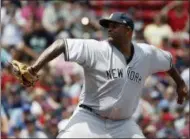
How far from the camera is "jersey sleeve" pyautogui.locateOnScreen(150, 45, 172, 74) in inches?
313

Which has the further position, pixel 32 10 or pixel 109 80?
pixel 32 10

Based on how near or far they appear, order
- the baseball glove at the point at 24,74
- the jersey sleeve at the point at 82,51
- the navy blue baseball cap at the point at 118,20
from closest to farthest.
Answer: the baseball glove at the point at 24,74, the jersey sleeve at the point at 82,51, the navy blue baseball cap at the point at 118,20

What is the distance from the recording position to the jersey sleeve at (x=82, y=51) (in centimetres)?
716

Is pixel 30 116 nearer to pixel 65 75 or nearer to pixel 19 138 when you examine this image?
pixel 19 138

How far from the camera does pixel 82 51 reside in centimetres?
725

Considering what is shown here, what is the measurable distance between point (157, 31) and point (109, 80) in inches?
359

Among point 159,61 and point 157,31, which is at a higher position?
point 159,61

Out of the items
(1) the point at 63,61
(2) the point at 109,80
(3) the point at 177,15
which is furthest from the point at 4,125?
(3) the point at 177,15

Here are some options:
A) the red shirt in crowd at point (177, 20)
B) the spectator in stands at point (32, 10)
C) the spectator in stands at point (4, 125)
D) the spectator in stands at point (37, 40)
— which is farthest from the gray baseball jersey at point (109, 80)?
the red shirt in crowd at point (177, 20)

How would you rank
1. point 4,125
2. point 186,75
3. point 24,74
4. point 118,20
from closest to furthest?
point 24,74 < point 118,20 < point 4,125 < point 186,75

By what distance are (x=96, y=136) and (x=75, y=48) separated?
0.92 m

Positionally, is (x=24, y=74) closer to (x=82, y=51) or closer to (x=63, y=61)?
(x=82, y=51)

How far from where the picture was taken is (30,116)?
12.7 meters

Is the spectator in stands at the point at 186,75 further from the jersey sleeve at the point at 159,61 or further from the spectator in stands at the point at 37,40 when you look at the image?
the jersey sleeve at the point at 159,61
